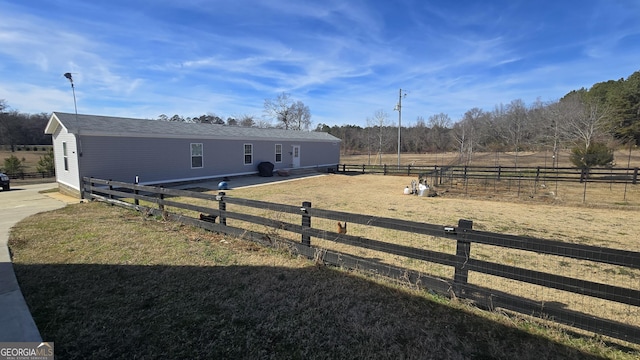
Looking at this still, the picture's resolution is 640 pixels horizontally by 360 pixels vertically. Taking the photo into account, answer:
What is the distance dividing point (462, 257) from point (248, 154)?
1759 cm

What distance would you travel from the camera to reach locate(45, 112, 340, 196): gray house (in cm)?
1161

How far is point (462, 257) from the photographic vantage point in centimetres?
321

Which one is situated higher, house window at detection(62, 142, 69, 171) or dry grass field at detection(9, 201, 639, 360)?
house window at detection(62, 142, 69, 171)

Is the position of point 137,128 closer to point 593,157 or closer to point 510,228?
point 510,228

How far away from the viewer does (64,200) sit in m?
10.9

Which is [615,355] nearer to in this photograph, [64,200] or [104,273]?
[104,273]

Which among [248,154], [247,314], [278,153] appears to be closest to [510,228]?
[247,314]

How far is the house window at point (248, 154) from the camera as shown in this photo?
19.2 meters

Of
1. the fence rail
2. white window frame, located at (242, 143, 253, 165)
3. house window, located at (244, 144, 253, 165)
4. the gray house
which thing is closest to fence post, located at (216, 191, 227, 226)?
the gray house

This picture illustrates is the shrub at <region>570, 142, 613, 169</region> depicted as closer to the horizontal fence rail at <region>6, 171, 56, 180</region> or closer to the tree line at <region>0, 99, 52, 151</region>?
the horizontal fence rail at <region>6, 171, 56, 180</region>

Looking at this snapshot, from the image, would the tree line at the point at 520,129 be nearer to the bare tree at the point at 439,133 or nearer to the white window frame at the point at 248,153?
the bare tree at the point at 439,133

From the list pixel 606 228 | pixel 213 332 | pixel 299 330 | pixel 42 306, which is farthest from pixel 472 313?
→ pixel 606 228

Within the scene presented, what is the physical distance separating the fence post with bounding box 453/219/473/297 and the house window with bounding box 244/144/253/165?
17.4 metres

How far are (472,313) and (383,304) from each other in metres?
0.91
